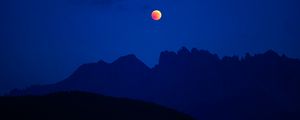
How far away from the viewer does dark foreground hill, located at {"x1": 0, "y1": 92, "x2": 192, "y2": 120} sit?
2484cm

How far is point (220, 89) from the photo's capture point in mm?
188125

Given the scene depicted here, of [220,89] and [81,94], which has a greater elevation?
[220,89]

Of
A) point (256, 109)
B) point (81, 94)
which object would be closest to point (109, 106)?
point (81, 94)

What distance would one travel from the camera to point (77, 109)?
26.7 m

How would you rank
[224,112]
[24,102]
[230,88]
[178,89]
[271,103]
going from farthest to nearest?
[178,89], [230,88], [271,103], [224,112], [24,102]

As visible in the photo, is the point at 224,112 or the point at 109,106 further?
the point at 224,112

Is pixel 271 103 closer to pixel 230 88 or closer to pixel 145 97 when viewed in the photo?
pixel 230 88

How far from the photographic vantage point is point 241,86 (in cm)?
18562

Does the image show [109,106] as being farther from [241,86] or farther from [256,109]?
[241,86]

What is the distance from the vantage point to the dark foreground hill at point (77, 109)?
2484 cm

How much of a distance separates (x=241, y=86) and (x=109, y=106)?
6574 inches

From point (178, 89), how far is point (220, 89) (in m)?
25.8

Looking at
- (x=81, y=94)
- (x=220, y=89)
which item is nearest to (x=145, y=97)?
(x=220, y=89)

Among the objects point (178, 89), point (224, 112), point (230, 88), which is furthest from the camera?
point (178, 89)
